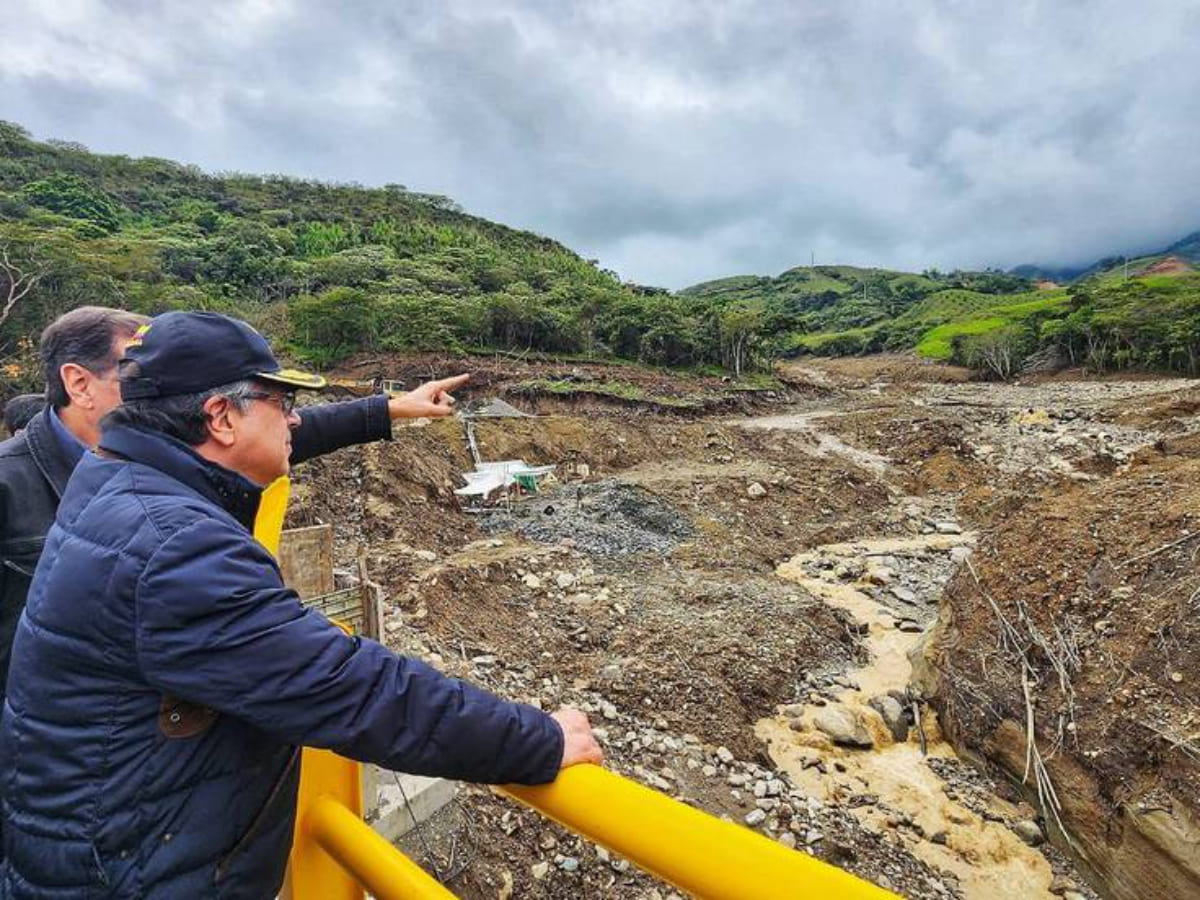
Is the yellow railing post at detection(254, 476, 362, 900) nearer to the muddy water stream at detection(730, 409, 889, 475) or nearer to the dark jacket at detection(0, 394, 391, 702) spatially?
the dark jacket at detection(0, 394, 391, 702)

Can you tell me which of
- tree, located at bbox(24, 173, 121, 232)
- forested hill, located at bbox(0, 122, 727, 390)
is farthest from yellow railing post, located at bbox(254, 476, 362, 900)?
tree, located at bbox(24, 173, 121, 232)

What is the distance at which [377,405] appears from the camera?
2350mm

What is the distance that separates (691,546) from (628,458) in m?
6.58

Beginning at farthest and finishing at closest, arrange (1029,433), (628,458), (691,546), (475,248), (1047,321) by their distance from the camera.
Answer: (475,248), (1047,321), (1029,433), (628,458), (691,546)

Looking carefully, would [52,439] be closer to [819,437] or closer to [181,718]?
[181,718]

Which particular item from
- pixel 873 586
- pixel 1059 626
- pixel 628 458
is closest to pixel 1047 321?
pixel 628 458

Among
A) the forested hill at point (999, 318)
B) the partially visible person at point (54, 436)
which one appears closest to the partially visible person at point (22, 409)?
the partially visible person at point (54, 436)

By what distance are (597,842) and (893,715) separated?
6.22 meters

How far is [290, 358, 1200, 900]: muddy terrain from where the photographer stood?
161 inches

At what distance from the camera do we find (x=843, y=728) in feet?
19.1

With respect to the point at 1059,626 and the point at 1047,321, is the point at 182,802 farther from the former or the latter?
the point at 1047,321

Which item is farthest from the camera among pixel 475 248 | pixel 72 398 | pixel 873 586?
pixel 475 248

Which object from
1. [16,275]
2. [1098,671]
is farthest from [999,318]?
[16,275]

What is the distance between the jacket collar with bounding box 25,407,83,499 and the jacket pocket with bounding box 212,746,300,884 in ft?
4.34
